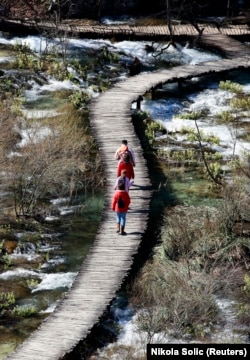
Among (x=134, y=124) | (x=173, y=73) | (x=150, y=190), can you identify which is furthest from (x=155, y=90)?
(x=150, y=190)

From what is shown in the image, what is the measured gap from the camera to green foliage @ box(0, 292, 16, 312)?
15561mm

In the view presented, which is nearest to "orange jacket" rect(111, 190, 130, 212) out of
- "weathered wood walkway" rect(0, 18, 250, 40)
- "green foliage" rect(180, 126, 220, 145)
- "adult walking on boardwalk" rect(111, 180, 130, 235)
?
"adult walking on boardwalk" rect(111, 180, 130, 235)

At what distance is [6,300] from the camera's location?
15742mm

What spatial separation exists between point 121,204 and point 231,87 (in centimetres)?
1154

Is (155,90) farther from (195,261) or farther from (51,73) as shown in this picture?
(195,261)

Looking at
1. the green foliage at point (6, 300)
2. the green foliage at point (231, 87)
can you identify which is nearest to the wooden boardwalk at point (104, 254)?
the green foliage at point (6, 300)

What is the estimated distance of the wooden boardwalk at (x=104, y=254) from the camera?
13820 millimetres

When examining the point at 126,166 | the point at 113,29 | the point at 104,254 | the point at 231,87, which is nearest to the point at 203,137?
the point at 231,87

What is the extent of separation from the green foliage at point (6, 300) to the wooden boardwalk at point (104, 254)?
1095 mm

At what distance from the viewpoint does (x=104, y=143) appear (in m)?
21.9

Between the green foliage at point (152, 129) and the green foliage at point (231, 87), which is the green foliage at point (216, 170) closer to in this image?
the green foliage at point (152, 129)

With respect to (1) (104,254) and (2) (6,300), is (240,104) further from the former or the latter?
(2) (6,300)

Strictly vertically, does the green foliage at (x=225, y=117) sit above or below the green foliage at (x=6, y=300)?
above

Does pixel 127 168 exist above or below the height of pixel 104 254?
above
